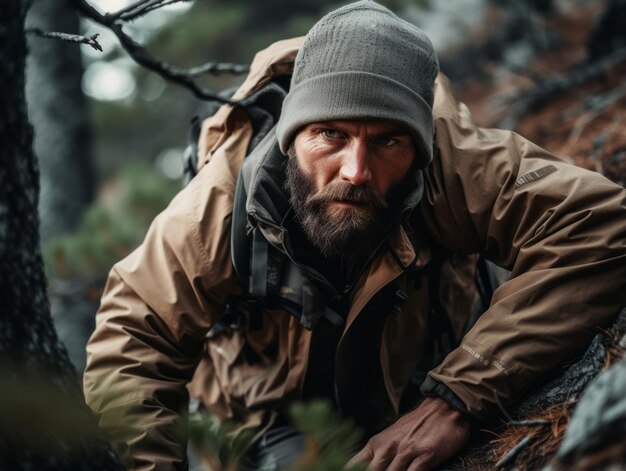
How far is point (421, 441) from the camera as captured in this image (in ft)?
8.32

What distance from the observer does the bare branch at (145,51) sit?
7.62 ft

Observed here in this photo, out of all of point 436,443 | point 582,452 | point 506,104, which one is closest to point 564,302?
point 436,443

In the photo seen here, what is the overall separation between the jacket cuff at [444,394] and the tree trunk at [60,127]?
5175 mm

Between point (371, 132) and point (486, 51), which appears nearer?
point (371, 132)

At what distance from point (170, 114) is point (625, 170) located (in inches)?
475

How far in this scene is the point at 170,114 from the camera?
578 inches

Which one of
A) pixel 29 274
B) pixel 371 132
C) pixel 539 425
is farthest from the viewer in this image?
pixel 371 132

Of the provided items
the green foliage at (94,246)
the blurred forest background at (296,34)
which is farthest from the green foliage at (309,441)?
the green foliage at (94,246)

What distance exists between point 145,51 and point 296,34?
21.9ft

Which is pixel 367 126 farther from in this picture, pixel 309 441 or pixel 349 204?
pixel 309 441

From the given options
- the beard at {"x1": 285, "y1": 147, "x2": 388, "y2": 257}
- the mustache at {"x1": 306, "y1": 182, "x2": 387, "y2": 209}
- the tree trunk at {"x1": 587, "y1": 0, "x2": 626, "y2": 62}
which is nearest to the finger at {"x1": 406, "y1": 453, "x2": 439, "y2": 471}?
the beard at {"x1": 285, "y1": 147, "x2": 388, "y2": 257}

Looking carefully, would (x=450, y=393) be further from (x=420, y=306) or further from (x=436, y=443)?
(x=420, y=306)

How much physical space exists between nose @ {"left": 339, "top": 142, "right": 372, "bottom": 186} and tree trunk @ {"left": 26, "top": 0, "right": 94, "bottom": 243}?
16.2 ft

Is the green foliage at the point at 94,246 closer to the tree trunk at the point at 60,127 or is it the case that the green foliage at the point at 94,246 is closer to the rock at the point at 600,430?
the tree trunk at the point at 60,127
